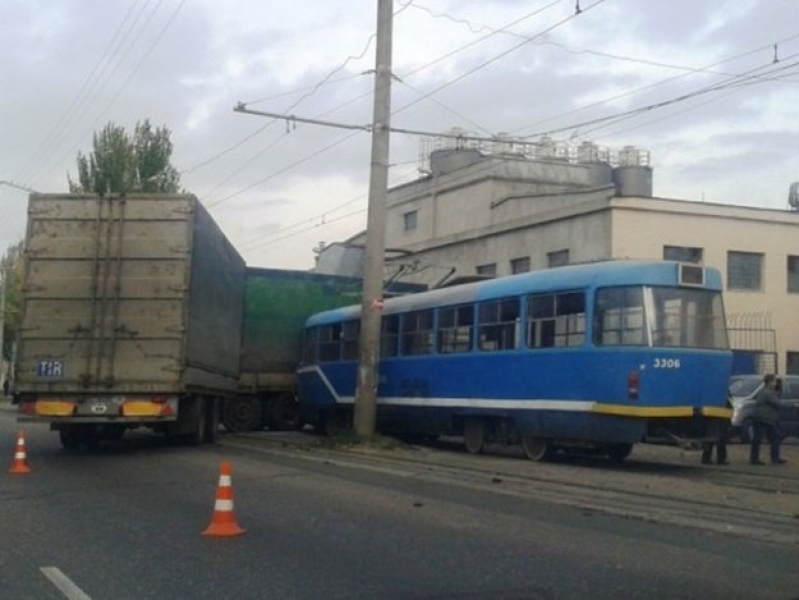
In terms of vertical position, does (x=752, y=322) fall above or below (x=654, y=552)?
above

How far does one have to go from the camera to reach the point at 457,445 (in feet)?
87.0

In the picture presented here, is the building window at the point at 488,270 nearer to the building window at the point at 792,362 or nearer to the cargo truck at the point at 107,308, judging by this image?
the building window at the point at 792,362

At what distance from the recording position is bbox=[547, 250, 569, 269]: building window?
1567 inches

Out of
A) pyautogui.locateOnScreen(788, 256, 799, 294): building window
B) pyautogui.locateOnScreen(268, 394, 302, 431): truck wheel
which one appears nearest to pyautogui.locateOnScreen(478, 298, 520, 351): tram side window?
pyautogui.locateOnScreen(268, 394, 302, 431): truck wheel

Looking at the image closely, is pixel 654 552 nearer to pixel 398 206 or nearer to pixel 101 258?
pixel 101 258

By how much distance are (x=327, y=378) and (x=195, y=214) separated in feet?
31.5

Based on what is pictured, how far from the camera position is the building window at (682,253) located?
127 ft

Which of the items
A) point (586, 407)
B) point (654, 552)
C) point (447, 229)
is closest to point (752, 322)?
point (447, 229)

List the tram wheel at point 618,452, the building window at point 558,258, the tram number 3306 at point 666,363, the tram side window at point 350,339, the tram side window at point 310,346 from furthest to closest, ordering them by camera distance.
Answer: the building window at point 558,258 → the tram side window at point 310,346 → the tram side window at point 350,339 → the tram wheel at point 618,452 → the tram number 3306 at point 666,363

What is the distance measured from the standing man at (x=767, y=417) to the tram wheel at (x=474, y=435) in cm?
483

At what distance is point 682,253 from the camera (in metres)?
39.1

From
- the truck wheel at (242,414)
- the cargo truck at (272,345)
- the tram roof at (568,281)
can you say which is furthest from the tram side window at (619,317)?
the cargo truck at (272,345)

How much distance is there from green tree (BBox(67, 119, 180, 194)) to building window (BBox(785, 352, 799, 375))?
26181 mm

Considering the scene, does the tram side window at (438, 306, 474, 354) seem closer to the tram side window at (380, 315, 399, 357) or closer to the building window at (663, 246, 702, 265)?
the tram side window at (380, 315, 399, 357)
